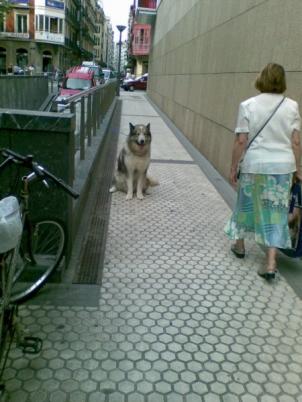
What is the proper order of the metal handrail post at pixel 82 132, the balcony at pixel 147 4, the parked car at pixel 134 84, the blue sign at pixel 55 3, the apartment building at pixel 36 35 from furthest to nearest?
the blue sign at pixel 55 3 → the apartment building at pixel 36 35 → the parked car at pixel 134 84 → the balcony at pixel 147 4 → the metal handrail post at pixel 82 132

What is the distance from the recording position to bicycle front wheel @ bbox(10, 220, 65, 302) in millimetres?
3258

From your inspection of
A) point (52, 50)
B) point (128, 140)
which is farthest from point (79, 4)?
point (128, 140)

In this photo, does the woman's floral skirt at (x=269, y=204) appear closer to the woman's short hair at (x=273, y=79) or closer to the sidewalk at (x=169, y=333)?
the sidewalk at (x=169, y=333)

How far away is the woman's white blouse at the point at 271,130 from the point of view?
3809 mm

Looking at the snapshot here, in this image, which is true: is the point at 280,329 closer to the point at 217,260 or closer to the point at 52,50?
the point at 217,260

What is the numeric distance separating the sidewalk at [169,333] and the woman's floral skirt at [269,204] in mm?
416

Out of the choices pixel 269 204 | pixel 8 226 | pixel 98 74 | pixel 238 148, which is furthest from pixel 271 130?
pixel 98 74

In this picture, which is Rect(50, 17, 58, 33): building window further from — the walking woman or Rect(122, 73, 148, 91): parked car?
the walking woman

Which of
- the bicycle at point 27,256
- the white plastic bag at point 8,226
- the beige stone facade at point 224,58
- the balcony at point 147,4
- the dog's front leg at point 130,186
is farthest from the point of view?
the balcony at point 147,4

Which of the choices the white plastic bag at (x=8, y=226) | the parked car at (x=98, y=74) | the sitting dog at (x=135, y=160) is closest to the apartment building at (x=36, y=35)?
the parked car at (x=98, y=74)

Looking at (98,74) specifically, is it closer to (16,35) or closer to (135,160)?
(16,35)

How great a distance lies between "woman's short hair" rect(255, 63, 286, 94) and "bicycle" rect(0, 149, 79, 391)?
1993 millimetres

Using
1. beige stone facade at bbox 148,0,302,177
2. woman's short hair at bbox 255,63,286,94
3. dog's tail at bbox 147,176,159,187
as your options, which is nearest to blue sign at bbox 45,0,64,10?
beige stone facade at bbox 148,0,302,177

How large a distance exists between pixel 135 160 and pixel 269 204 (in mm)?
2668
